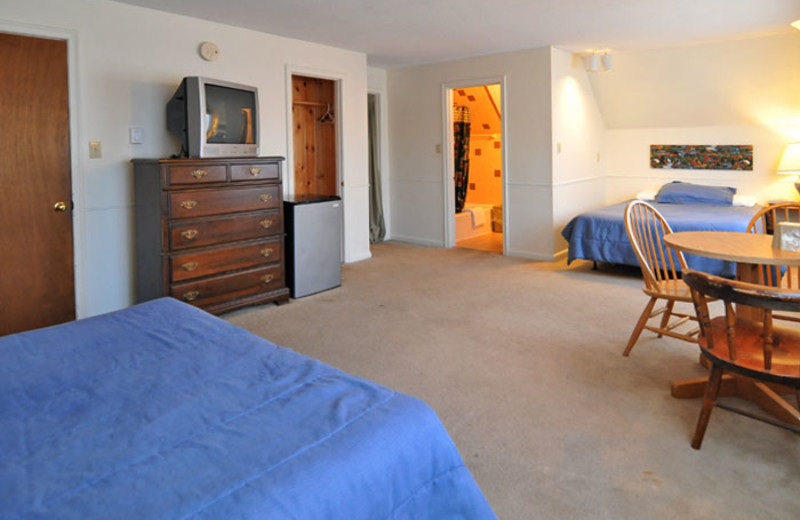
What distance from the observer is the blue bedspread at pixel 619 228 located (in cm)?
474

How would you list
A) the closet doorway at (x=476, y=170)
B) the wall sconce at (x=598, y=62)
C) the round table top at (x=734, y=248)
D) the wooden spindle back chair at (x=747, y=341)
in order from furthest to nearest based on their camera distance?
1. the closet doorway at (x=476, y=170)
2. the wall sconce at (x=598, y=62)
3. the round table top at (x=734, y=248)
4. the wooden spindle back chair at (x=747, y=341)

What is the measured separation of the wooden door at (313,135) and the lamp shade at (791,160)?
4612mm

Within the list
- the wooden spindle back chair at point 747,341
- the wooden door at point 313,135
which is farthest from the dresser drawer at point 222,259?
the wooden spindle back chair at point 747,341

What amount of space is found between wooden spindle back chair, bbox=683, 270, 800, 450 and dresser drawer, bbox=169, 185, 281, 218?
9.80ft

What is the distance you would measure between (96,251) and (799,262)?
403 cm

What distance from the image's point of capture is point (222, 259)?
400 cm

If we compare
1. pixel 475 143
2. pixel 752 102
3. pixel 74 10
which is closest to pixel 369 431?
pixel 74 10

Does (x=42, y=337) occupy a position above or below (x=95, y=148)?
below

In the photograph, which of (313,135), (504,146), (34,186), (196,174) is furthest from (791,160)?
(34,186)

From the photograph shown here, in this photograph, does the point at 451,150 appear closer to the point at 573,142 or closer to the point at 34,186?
the point at 573,142

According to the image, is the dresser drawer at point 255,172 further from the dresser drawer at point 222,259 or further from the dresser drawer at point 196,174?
the dresser drawer at point 222,259

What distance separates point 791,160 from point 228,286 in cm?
550

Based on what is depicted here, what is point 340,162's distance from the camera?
5.80m

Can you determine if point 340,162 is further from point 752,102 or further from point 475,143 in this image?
point 752,102
